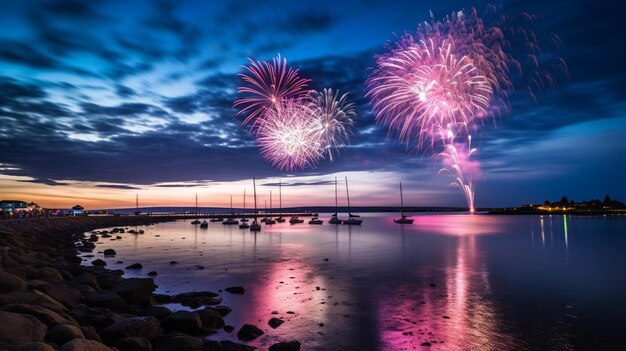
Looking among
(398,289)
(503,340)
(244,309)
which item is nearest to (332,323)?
(244,309)

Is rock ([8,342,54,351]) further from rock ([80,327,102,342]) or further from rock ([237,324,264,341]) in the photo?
rock ([237,324,264,341])

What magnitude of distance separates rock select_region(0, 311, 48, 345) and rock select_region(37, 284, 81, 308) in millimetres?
6416

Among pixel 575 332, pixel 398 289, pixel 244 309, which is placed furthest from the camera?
pixel 398 289

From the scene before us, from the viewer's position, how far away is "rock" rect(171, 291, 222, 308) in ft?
72.6

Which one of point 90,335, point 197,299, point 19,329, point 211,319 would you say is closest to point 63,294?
point 90,335

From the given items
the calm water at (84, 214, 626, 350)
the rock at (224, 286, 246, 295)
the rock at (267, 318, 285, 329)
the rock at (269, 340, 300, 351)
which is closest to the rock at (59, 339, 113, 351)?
the rock at (269, 340, 300, 351)

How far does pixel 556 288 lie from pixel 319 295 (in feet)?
60.1

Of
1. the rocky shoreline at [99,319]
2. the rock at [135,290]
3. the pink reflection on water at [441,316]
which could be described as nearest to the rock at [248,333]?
the rocky shoreline at [99,319]

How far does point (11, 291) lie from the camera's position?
14.9 meters

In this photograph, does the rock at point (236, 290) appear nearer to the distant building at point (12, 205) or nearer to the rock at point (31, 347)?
the rock at point (31, 347)

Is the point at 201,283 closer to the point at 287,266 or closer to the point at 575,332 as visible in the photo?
the point at 287,266

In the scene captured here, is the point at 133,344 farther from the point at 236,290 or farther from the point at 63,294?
the point at 236,290

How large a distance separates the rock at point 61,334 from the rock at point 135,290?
9.37 metres

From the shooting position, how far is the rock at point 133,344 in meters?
12.3
